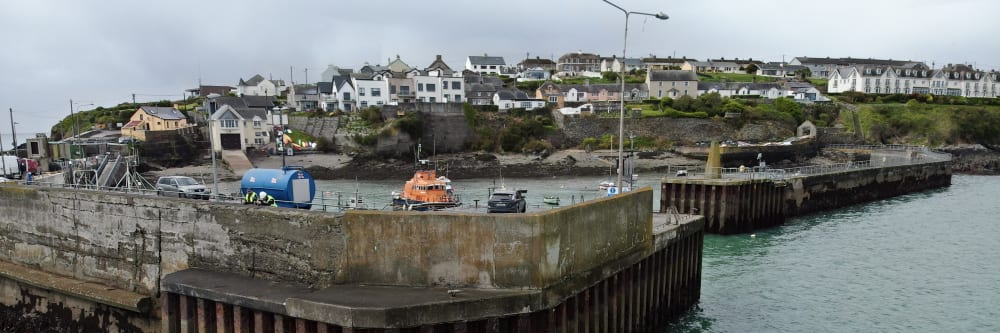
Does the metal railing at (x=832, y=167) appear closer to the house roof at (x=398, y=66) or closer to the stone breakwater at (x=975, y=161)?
→ the stone breakwater at (x=975, y=161)

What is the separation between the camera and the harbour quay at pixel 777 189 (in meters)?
32.4

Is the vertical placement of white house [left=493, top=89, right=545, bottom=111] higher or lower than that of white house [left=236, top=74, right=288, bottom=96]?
lower

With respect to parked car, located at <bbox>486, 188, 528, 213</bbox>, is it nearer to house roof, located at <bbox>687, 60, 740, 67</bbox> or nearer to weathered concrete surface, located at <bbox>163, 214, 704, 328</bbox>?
weathered concrete surface, located at <bbox>163, 214, 704, 328</bbox>

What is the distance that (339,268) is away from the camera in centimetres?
1257

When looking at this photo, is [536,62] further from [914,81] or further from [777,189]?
[777,189]

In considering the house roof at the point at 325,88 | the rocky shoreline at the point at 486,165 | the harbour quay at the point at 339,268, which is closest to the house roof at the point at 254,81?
the house roof at the point at 325,88

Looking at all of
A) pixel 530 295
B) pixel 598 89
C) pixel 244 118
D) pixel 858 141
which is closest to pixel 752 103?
pixel 858 141

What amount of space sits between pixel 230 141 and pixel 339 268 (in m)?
58.7

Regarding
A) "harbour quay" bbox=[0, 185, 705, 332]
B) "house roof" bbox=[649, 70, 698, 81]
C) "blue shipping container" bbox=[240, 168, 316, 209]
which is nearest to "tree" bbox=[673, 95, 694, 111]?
"house roof" bbox=[649, 70, 698, 81]

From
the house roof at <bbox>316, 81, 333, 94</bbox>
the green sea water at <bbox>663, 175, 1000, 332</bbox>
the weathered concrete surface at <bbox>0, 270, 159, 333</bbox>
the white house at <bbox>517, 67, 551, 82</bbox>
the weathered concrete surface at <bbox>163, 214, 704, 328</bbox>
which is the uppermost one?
the white house at <bbox>517, 67, 551, 82</bbox>

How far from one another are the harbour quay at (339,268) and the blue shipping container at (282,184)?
93.9 inches

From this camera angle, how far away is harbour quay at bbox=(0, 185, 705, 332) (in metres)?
11.4

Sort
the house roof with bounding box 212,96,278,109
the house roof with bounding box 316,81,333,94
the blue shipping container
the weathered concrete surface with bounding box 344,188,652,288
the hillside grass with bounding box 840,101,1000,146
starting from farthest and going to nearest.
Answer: the house roof with bounding box 316,81,333,94 < the hillside grass with bounding box 840,101,1000,146 < the house roof with bounding box 212,96,278,109 < the blue shipping container < the weathered concrete surface with bounding box 344,188,652,288

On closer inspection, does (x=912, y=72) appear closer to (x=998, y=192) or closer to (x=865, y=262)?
(x=998, y=192)
